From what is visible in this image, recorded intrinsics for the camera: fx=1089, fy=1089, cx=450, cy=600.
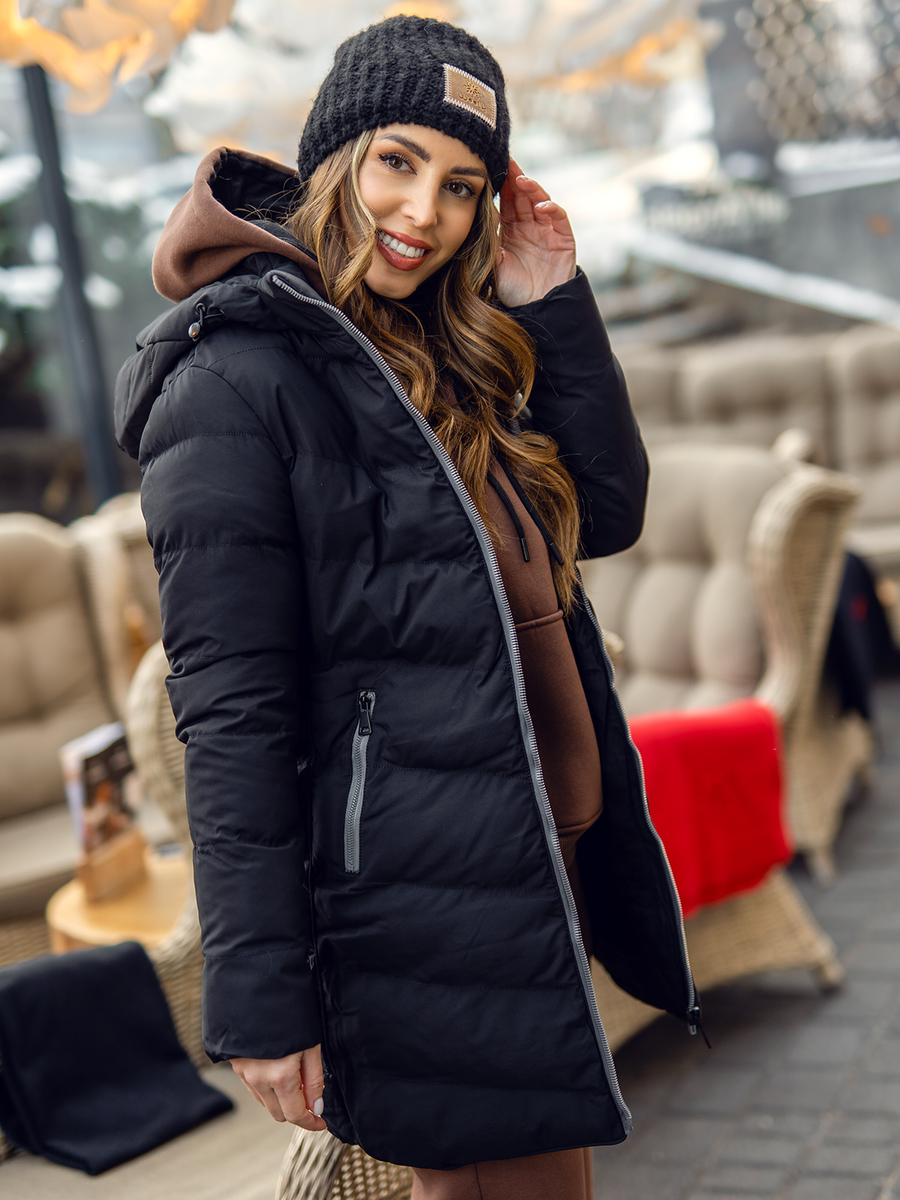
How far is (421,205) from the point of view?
1231 mm

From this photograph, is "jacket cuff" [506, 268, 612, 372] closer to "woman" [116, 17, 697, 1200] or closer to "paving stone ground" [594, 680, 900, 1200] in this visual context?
"woman" [116, 17, 697, 1200]

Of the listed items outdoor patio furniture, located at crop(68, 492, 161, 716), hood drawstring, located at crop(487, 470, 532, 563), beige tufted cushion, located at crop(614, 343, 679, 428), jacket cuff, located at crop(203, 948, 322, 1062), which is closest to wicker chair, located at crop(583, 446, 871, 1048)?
outdoor patio furniture, located at crop(68, 492, 161, 716)

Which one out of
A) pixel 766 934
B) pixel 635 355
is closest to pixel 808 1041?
pixel 766 934

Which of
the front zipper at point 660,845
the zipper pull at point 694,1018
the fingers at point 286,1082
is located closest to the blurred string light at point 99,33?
the front zipper at point 660,845

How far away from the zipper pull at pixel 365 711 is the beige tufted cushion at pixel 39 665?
2.37 metres

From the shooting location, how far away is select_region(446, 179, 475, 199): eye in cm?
130

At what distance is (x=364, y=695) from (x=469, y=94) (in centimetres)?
71

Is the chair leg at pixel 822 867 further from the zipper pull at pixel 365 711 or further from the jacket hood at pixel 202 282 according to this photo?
the jacket hood at pixel 202 282

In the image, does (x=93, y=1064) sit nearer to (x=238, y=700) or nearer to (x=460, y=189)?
(x=238, y=700)

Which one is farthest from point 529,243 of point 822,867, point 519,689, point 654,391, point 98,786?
point 654,391

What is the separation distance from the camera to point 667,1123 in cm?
220

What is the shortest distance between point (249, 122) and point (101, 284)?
129 cm

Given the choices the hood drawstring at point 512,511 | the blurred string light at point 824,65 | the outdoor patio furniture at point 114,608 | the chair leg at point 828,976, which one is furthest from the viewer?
the blurred string light at point 824,65

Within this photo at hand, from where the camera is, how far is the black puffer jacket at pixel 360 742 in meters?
1.06
